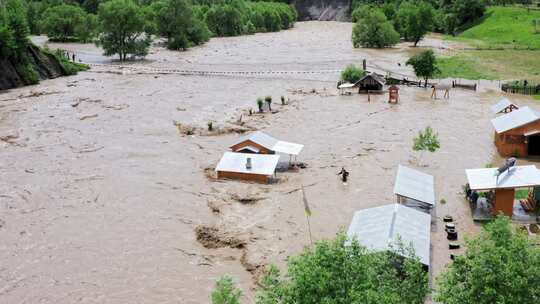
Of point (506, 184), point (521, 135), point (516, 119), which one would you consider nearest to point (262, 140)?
point (506, 184)

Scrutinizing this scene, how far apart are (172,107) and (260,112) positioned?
28.8ft

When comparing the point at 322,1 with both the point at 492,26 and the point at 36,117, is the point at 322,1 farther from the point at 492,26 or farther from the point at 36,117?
the point at 36,117

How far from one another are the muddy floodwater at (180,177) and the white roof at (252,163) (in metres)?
1.05

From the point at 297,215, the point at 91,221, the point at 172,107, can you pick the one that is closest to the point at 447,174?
the point at 297,215

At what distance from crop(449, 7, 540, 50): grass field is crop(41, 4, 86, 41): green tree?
249ft

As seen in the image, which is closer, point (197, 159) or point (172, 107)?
point (197, 159)

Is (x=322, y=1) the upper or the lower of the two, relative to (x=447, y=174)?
upper

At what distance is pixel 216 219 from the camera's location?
29.0 m

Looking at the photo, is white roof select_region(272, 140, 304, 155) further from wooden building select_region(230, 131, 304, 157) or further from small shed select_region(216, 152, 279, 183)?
small shed select_region(216, 152, 279, 183)

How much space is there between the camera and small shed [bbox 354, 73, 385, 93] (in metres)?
61.2

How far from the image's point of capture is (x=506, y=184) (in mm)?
Result: 27391

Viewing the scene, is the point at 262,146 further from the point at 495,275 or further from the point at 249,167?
the point at 495,275

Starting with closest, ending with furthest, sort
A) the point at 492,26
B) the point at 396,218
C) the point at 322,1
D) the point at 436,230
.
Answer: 1. the point at 396,218
2. the point at 436,230
3. the point at 492,26
4. the point at 322,1

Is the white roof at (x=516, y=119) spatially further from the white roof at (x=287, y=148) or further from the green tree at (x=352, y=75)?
the green tree at (x=352, y=75)
